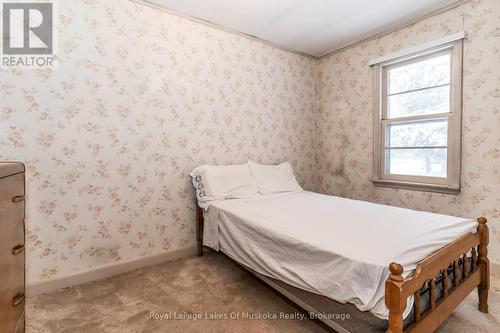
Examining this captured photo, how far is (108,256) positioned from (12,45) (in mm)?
1761

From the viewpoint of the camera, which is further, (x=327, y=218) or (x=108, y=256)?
(x=108, y=256)

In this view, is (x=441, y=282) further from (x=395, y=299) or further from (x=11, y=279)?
(x=11, y=279)

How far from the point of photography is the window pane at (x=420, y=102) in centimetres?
248

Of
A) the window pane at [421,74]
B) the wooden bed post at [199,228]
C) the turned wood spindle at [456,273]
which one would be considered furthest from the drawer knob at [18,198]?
the window pane at [421,74]

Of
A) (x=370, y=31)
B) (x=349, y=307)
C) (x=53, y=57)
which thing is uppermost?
(x=370, y=31)

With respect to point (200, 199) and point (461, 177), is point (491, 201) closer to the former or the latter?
point (461, 177)

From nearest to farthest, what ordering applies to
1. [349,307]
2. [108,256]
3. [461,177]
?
[349,307], [108,256], [461,177]

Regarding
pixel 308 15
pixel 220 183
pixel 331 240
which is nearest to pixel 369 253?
pixel 331 240

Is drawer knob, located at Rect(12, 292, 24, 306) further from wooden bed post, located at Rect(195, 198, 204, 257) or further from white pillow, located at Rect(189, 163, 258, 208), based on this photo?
wooden bed post, located at Rect(195, 198, 204, 257)

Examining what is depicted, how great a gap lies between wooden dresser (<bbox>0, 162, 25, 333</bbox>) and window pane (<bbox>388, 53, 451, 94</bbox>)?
327 cm

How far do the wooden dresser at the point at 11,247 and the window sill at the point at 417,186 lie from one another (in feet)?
10.1

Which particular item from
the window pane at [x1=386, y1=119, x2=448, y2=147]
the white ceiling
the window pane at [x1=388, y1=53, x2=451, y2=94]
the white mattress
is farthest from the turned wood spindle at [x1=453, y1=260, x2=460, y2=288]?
the white ceiling

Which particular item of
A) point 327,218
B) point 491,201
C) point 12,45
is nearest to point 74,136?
point 12,45

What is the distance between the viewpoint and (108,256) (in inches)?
86.0
